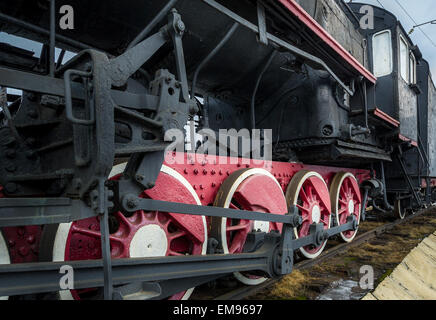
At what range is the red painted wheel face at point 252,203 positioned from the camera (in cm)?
222

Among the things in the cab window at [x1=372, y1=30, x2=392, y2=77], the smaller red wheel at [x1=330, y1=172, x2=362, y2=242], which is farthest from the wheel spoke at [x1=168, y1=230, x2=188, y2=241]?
the cab window at [x1=372, y1=30, x2=392, y2=77]

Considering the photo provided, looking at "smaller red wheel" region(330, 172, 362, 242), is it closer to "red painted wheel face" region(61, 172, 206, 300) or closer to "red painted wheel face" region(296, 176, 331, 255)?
"red painted wheel face" region(296, 176, 331, 255)

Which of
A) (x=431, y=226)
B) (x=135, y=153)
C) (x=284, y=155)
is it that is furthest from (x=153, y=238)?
(x=431, y=226)

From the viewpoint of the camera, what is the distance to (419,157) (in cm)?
558

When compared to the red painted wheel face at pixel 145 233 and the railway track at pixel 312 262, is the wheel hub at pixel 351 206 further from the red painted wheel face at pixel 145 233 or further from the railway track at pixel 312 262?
the red painted wheel face at pixel 145 233

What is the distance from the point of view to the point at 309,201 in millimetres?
3049

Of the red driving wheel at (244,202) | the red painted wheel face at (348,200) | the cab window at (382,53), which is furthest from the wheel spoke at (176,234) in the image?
the cab window at (382,53)

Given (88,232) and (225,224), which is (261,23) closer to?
(225,224)

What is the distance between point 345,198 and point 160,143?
10.1 feet

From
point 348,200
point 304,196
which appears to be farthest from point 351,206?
point 304,196

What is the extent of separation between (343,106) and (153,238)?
2.63 meters

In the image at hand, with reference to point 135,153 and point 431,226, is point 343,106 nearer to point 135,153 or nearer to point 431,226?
point 135,153

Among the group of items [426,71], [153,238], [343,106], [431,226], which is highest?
[426,71]
